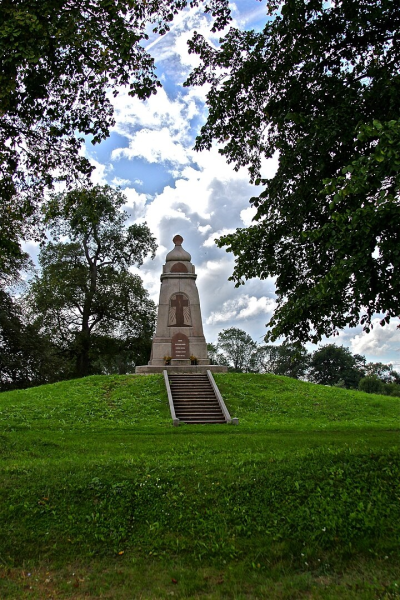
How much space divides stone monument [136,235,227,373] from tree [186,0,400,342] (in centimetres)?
1495

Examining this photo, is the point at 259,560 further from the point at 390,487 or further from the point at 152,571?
the point at 390,487

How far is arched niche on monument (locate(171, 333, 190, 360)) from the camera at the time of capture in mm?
25842

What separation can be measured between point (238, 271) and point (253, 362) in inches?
2103

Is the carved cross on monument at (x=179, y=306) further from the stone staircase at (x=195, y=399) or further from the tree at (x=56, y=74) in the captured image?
the tree at (x=56, y=74)

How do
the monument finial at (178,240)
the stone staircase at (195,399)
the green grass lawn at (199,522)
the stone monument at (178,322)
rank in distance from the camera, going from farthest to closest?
the monument finial at (178,240) → the stone monument at (178,322) → the stone staircase at (195,399) → the green grass lawn at (199,522)

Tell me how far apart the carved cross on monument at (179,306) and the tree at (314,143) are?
644 inches

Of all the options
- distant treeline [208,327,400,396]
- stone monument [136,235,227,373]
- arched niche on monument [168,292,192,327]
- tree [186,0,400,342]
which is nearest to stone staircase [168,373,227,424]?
stone monument [136,235,227,373]

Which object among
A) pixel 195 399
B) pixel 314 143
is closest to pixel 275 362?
pixel 195 399

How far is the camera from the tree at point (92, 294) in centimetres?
3441

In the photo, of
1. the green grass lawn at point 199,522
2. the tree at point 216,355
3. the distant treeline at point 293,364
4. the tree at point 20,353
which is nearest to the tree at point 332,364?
the distant treeline at point 293,364

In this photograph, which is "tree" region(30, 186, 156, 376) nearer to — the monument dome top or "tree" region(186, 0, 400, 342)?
the monument dome top

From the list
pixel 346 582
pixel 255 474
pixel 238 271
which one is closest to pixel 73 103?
pixel 238 271

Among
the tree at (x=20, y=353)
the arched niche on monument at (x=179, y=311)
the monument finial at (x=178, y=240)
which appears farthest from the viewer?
the monument finial at (x=178, y=240)

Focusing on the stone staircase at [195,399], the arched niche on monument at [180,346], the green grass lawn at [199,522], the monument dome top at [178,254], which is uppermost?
the monument dome top at [178,254]
